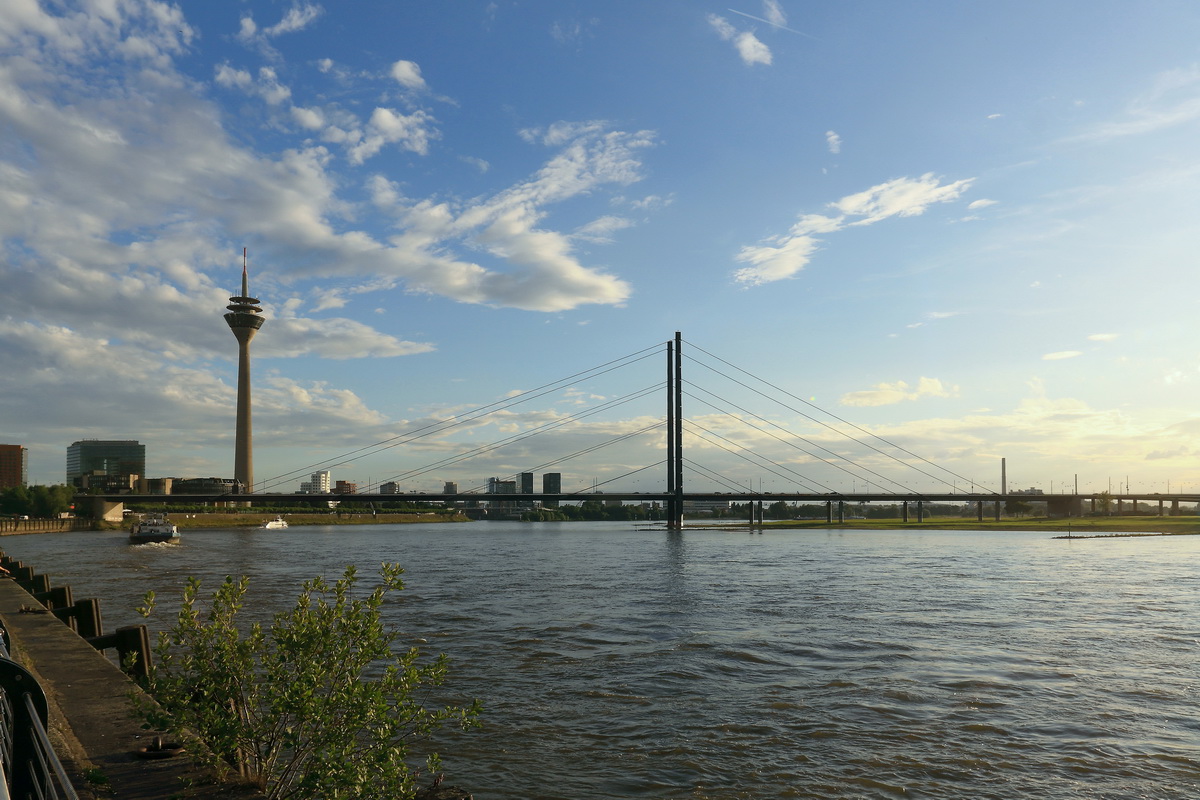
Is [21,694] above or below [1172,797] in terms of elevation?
above

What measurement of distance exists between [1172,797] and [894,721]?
3033 mm

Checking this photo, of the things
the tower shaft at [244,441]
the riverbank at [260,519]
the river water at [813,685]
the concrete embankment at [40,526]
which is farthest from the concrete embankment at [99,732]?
the tower shaft at [244,441]

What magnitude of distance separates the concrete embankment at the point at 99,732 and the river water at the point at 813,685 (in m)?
2.82

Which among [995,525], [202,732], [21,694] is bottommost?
[995,525]

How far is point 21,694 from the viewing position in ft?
10.7

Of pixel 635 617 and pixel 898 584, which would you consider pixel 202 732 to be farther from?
pixel 898 584

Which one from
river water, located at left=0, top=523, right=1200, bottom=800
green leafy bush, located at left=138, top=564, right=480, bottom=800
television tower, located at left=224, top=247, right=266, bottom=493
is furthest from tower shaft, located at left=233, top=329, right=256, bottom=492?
green leafy bush, located at left=138, top=564, right=480, bottom=800

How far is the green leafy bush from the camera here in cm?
493

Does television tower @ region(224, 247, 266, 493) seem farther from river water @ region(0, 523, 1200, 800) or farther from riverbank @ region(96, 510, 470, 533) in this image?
river water @ region(0, 523, 1200, 800)

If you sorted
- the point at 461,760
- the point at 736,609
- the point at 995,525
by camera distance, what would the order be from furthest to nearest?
the point at 995,525 < the point at 736,609 < the point at 461,760

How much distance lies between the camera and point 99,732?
22.2 feet

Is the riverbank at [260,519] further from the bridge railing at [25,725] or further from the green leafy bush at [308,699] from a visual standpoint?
the bridge railing at [25,725]

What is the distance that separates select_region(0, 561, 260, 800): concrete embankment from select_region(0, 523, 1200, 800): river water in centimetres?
282

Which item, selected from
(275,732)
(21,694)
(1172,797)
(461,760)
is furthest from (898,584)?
(21,694)
